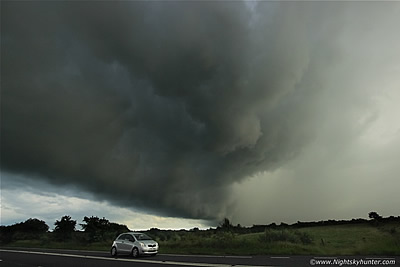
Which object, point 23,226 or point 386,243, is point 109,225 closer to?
point 386,243

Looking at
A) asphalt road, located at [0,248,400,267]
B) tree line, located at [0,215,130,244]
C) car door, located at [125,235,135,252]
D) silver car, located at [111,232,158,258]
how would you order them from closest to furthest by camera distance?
asphalt road, located at [0,248,400,267]
silver car, located at [111,232,158,258]
car door, located at [125,235,135,252]
tree line, located at [0,215,130,244]

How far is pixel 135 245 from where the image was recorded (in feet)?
75.4

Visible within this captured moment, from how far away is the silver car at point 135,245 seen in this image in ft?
74.2

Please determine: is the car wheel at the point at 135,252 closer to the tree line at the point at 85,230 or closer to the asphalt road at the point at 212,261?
the asphalt road at the point at 212,261

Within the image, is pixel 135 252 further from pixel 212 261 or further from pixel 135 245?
pixel 212 261

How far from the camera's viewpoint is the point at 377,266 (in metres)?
13.6

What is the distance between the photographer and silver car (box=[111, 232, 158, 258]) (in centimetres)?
2261

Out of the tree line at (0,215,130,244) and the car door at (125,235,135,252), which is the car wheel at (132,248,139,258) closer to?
the car door at (125,235,135,252)

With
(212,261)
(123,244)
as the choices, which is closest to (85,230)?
(123,244)

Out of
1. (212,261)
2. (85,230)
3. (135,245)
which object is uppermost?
(85,230)

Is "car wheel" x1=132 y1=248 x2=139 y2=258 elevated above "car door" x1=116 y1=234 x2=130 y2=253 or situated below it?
below

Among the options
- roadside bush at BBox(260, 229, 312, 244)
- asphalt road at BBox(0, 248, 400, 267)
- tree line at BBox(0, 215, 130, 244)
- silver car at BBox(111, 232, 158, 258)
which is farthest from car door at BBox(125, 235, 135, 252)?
tree line at BBox(0, 215, 130, 244)

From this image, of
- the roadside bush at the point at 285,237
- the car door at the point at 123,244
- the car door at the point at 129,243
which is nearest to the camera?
the car door at the point at 129,243

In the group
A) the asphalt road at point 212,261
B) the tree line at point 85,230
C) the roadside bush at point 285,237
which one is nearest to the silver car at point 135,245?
the asphalt road at point 212,261
